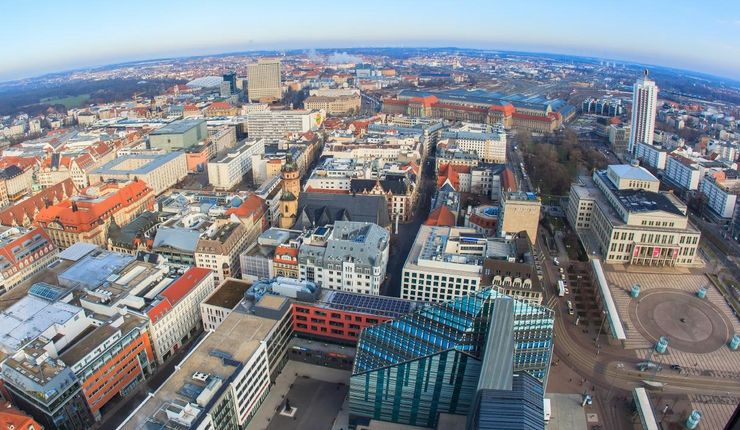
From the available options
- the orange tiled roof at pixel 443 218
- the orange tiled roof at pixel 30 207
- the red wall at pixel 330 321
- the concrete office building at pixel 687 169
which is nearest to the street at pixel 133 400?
the red wall at pixel 330 321

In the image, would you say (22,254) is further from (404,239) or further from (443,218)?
(443,218)

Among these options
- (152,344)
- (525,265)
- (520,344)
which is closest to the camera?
(520,344)

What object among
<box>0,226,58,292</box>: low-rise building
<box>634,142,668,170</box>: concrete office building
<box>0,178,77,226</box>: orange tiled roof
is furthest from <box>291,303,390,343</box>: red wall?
<box>634,142,668,170</box>: concrete office building

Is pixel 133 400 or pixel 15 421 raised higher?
pixel 15 421

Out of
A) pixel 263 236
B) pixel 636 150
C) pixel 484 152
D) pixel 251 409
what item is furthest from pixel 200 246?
pixel 636 150

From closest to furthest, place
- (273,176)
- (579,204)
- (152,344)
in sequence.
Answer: (152,344), (579,204), (273,176)

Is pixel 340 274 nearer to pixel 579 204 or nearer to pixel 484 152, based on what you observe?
pixel 579 204

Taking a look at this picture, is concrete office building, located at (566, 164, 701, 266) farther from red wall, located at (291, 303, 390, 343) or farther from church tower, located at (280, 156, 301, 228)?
church tower, located at (280, 156, 301, 228)

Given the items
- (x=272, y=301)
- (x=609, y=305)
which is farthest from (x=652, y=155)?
(x=272, y=301)
